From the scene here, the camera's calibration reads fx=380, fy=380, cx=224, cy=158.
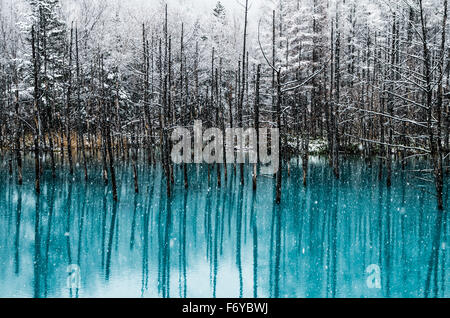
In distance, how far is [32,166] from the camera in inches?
1198

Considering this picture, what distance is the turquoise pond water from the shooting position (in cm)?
884

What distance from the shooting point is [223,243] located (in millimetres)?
12625

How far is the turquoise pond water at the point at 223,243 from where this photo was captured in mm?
8844

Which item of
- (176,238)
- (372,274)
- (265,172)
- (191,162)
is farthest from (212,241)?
(191,162)

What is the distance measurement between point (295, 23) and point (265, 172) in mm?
18867

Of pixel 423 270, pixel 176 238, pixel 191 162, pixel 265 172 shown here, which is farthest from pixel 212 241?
pixel 191 162

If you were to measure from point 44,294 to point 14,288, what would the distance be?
87 cm
